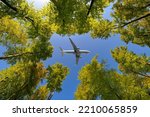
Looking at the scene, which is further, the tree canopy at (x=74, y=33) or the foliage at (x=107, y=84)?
the foliage at (x=107, y=84)

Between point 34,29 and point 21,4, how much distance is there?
3.13ft

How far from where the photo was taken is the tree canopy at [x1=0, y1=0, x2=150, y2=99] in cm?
1148

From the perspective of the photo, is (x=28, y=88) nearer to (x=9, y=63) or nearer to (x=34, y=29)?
(x=9, y=63)

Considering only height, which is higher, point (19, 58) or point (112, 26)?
point (112, 26)

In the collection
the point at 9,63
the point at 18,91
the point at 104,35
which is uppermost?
the point at 104,35

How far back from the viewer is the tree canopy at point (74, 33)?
11.5 metres

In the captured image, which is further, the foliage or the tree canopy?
the foliage

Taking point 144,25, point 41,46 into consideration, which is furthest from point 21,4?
point 144,25

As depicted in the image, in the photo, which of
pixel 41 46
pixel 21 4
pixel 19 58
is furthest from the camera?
pixel 19 58

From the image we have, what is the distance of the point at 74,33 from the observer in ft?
42.4

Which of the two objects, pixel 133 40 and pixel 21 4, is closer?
pixel 21 4

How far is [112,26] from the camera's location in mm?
13570

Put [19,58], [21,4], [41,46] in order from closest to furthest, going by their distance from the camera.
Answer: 1. [21,4]
2. [41,46]
3. [19,58]

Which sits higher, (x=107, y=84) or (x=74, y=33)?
(x=74, y=33)
